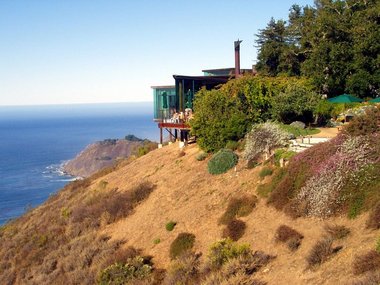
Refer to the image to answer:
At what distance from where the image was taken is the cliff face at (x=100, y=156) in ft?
392

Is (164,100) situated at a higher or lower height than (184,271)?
higher

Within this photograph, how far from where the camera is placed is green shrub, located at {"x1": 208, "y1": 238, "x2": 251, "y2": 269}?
16859 mm

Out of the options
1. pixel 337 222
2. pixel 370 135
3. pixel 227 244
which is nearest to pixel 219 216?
pixel 227 244

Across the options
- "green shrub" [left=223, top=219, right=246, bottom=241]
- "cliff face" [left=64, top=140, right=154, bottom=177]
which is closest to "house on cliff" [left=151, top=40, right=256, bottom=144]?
"green shrub" [left=223, top=219, right=246, bottom=241]

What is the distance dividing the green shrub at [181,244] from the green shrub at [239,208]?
1.68m

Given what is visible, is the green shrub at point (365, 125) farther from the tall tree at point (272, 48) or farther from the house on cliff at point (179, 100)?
the tall tree at point (272, 48)

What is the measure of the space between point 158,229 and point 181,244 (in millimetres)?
2929

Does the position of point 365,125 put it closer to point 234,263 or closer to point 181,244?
point 234,263

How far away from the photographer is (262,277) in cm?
1548

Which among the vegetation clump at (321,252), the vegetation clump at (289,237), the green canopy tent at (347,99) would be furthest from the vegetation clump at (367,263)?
the green canopy tent at (347,99)

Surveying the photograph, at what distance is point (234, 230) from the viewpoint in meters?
19.5

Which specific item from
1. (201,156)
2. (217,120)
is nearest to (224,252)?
(201,156)

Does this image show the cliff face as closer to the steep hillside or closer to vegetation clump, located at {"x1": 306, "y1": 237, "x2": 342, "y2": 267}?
the steep hillside

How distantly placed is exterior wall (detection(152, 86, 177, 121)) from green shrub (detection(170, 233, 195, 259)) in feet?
75.4
